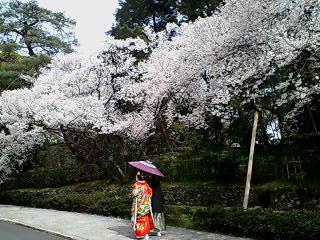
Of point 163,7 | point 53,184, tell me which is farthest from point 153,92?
point 163,7

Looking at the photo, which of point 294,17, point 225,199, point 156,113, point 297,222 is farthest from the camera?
point 156,113

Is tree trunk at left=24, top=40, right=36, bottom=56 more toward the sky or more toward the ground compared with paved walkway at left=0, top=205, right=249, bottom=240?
more toward the sky

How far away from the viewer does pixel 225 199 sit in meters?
15.8

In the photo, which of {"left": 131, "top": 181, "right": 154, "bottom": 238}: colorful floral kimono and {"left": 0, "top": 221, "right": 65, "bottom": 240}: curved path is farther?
{"left": 0, "top": 221, "right": 65, "bottom": 240}: curved path

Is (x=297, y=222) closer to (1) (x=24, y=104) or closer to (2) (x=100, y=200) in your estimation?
(2) (x=100, y=200)

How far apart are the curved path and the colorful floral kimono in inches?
109

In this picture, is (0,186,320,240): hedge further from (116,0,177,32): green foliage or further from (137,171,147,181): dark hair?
(116,0,177,32): green foliage

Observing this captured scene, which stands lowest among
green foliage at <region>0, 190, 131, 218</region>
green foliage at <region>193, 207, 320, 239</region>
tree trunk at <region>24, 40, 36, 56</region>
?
green foliage at <region>193, 207, 320, 239</region>

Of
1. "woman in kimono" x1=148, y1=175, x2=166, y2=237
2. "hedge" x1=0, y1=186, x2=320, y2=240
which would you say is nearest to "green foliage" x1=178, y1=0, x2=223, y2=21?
"hedge" x1=0, y1=186, x2=320, y2=240

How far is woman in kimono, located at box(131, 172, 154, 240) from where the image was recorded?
1035cm

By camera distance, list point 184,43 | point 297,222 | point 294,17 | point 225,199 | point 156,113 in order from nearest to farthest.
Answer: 1. point 297,222
2. point 294,17
3. point 225,199
4. point 184,43
5. point 156,113

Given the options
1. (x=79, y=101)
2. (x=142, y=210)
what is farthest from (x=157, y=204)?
(x=79, y=101)

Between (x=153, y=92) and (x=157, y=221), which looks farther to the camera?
(x=153, y=92)

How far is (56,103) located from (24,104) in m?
1.86
